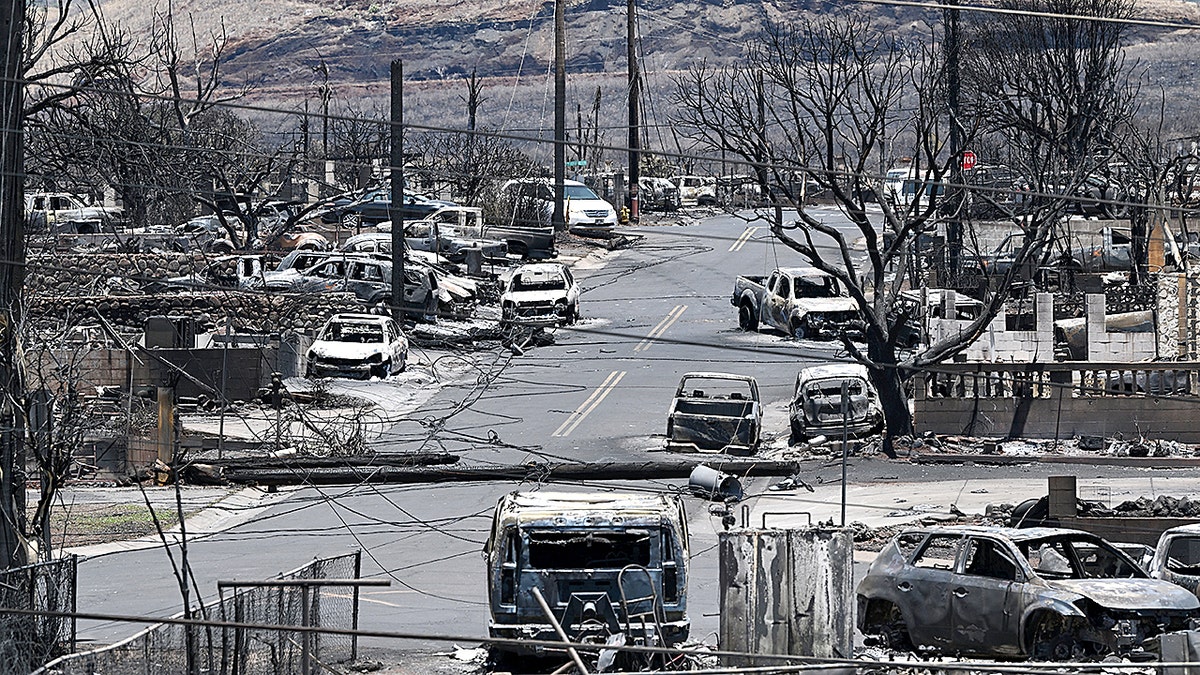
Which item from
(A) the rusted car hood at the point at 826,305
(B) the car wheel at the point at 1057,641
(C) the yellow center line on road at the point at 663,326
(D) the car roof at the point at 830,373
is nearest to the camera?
(B) the car wheel at the point at 1057,641

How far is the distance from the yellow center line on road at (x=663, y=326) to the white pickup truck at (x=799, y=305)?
2.00 metres

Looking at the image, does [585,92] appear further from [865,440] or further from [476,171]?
[865,440]

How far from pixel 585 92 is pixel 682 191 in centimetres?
Answer: 9993

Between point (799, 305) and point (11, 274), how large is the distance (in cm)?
2604

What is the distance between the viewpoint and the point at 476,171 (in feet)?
207

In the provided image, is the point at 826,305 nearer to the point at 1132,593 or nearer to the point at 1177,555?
the point at 1177,555

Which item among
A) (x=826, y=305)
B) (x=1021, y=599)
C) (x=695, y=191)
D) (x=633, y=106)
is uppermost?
(x=633, y=106)

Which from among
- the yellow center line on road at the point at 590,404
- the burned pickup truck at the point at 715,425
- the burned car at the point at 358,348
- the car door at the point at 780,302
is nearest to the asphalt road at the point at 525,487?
the yellow center line on road at the point at 590,404

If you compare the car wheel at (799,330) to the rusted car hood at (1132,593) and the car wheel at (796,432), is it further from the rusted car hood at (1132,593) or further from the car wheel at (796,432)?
the rusted car hood at (1132,593)

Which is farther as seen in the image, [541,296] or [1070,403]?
[541,296]

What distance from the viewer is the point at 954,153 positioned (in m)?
32.2

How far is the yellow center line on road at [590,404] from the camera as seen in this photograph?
30.6 metres

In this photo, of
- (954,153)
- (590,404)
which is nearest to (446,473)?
(590,404)

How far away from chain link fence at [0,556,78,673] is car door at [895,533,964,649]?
7.45 metres
